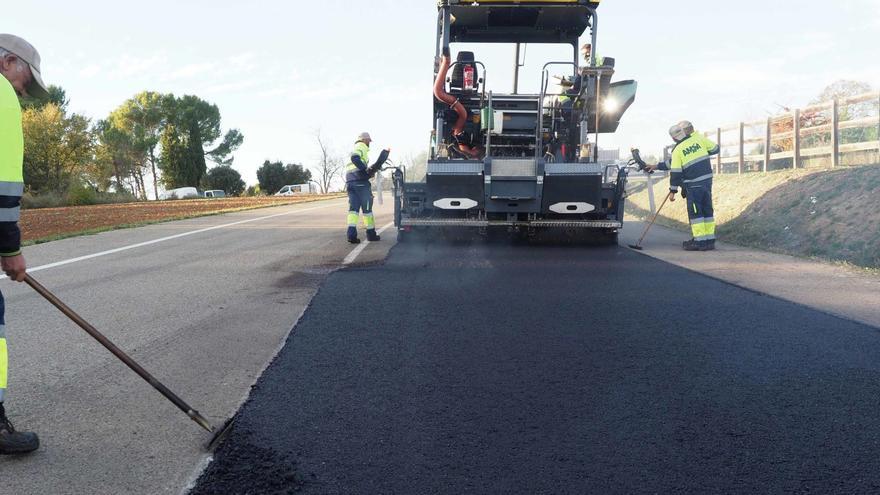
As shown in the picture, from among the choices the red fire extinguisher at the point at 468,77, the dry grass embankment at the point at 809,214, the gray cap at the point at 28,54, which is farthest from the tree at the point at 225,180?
the gray cap at the point at 28,54

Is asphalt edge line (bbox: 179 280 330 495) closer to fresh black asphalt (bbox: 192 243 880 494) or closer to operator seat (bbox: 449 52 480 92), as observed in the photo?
fresh black asphalt (bbox: 192 243 880 494)

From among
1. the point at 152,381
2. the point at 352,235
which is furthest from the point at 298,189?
the point at 152,381

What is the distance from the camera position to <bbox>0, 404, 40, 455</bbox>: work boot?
287 cm

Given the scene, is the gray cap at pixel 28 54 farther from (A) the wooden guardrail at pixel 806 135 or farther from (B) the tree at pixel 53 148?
(B) the tree at pixel 53 148

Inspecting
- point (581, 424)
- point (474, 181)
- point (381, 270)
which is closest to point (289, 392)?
point (581, 424)

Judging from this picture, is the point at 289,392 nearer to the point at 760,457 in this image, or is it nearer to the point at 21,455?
the point at 21,455

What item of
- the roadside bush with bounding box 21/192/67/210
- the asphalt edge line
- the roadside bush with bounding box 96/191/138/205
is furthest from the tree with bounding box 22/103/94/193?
the asphalt edge line

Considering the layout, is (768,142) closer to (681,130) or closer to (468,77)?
(681,130)

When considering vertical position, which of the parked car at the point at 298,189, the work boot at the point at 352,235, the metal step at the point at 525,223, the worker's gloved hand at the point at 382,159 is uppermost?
the worker's gloved hand at the point at 382,159

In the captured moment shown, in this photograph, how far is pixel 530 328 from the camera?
16.4ft

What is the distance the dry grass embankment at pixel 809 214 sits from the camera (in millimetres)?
9383

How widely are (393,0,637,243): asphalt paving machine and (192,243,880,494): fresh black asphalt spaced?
13.2ft

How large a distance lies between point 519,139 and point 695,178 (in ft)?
9.23

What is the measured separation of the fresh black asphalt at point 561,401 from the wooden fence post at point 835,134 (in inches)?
406
